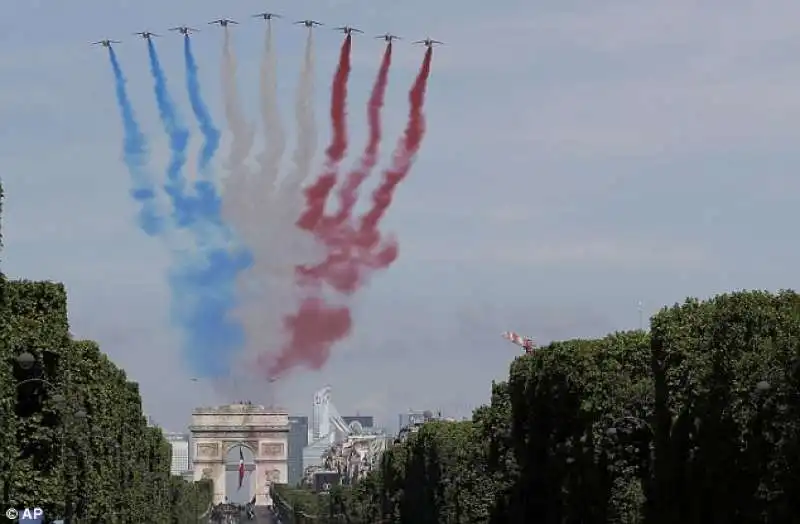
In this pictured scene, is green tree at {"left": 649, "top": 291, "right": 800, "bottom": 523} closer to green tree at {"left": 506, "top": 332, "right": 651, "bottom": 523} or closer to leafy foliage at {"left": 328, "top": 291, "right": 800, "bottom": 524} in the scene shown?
leafy foliage at {"left": 328, "top": 291, "right": 800, "bottom": 524}

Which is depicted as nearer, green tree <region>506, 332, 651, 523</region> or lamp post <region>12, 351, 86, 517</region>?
lamp post <region>12, 351, 86, 517</region>

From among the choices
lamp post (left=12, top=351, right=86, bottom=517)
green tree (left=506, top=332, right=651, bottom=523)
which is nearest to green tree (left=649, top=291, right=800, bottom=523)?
green tree (left=506, top=332, right=651, bottom=523)

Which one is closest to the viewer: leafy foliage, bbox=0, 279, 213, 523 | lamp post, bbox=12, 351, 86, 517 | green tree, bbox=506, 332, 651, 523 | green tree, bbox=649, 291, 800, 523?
green tree, bbox=649, 291, 800, 523

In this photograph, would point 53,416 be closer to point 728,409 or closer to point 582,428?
point 582,428

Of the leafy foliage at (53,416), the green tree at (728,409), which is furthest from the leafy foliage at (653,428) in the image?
the leafy foliage at (53,416)

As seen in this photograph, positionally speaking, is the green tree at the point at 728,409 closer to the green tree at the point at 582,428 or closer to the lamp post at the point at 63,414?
the green tree at the point at 582,428

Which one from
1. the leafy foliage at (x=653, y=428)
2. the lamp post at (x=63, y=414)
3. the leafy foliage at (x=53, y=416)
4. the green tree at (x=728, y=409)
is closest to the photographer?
the green tree at (x=728, y=409)

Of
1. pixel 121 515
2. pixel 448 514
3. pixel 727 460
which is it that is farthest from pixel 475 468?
pixel 727 460

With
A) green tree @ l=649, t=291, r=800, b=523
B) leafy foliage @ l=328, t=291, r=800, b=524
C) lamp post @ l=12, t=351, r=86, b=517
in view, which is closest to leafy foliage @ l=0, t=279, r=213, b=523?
lamp post @ l=12, t=351, r=86, b=517

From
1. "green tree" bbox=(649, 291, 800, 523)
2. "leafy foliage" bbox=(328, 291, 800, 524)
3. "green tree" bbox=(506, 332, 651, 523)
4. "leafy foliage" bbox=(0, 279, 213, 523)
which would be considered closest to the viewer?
"green tree" bbox=(649, 291, 800, 523)

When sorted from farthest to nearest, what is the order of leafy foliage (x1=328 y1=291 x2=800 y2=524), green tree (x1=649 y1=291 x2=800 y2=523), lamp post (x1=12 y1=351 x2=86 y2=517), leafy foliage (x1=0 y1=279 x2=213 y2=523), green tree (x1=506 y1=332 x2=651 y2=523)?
green tree (x1=506 y1=332 x2=651 y2=523), leafy foliage (x1=0 y1=279 x2=213 y2=523), lamp post (x1=12 y1=351 x2=86 y2=517), leafy foliage (x1=328 y1=291 x2=800 y2=524), green tree (x1=649 y1=291 x2=800 y2=523)

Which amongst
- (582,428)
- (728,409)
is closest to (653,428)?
(728,409)

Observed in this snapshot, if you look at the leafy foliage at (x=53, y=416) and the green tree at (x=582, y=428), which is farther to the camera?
the green tree at (x=582, y=428)
